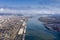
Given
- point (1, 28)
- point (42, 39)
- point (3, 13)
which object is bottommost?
point (42, 39)

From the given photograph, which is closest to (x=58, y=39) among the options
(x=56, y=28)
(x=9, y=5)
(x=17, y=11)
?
(x=56, y=28)

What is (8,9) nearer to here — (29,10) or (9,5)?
(9,5)

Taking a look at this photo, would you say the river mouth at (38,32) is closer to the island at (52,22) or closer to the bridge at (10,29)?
the island at (52,22)

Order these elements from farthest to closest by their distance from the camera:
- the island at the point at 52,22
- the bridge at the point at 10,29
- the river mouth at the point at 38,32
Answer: the island at the point at 52,22, the river mouth at the point at 38,32, the bridge at the point at 10,29

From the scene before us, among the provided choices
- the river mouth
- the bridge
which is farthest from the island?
the bridge

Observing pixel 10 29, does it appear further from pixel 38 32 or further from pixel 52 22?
pixel 52 22

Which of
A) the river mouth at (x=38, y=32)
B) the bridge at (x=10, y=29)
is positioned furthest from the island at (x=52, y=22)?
the bridge at (x=10, y=29)

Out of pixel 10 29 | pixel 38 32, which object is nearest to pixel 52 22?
pixel 38 32

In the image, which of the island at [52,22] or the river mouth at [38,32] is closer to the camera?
the river mouth at [38,32]
